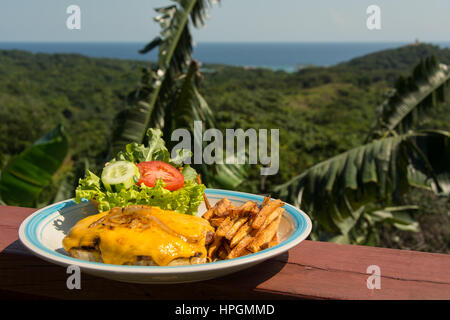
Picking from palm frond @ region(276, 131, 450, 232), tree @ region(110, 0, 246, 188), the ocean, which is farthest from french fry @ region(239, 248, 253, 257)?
the ocean

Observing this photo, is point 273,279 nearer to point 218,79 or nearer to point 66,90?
point 218,79

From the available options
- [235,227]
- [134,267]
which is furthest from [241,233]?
[134,267]

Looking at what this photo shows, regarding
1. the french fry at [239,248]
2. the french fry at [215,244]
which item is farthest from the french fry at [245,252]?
the french fry at [215,244]

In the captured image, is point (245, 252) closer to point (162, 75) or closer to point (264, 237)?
point (264, 237)

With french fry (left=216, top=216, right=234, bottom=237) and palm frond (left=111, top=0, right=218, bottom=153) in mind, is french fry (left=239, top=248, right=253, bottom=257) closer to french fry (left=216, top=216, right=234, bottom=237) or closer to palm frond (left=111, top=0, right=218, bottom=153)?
french fry (left=216, top=216, right=234, bottom=237)

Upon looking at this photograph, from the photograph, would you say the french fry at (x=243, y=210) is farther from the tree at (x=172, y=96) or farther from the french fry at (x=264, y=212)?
the tree at (x=172, y=96)
